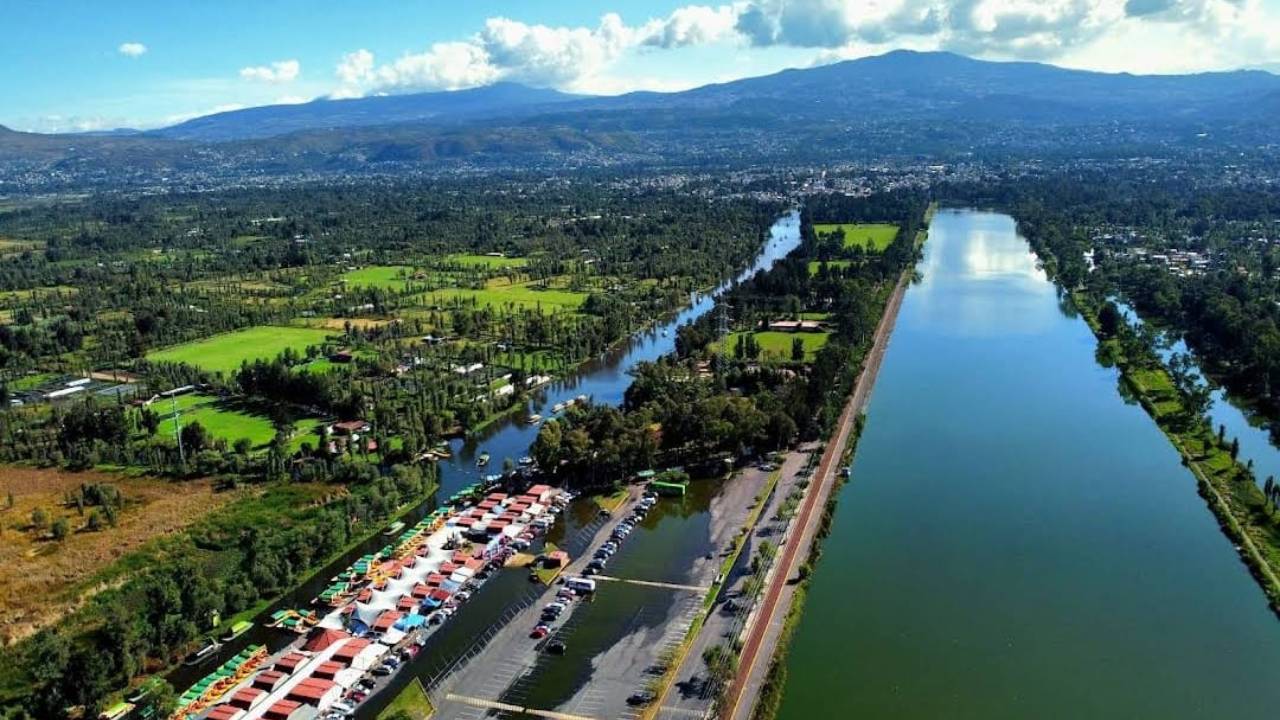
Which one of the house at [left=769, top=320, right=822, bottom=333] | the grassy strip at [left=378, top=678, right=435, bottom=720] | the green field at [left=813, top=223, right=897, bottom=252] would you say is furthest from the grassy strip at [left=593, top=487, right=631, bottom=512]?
the green field at [left=813, top=223, right=897, bottom=252]

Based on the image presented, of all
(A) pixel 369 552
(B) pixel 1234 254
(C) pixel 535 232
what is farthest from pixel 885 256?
(A) pixel 369 552

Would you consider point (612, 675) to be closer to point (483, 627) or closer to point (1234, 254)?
point (483, 627)

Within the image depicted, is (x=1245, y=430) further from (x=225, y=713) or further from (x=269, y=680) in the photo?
(x=225, y=713)

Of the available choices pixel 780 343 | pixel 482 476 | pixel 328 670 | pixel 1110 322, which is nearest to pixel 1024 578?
pixel 328 670

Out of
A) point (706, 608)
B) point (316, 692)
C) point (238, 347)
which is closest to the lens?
point (316, 692)

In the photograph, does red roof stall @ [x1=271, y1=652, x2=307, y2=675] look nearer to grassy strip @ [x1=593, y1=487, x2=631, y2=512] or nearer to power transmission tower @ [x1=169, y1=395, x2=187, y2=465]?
grassy strip @ [x1=593, y1=487, x2=631, y2=512]

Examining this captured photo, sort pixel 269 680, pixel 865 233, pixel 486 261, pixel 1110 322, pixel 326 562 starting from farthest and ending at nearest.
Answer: pixel 865 233 → pixel 486 261 → pixel 1110 322 → pixel 326 562 → pixel 269 680

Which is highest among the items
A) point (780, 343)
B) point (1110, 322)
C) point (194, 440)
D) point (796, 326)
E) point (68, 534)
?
point (194, 440)

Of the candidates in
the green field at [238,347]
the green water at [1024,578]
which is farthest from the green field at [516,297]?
the green water at [1024,578]
